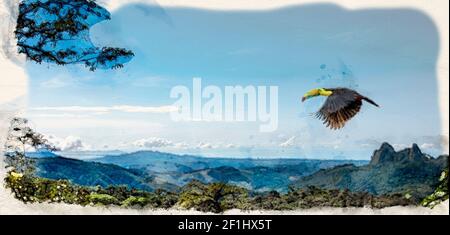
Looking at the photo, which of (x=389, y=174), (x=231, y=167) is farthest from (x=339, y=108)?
(x=231, y=167)

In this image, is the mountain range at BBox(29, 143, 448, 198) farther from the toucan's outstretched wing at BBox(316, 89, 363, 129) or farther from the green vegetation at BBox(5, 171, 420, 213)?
the toucan's outstretched wing at BBox(316, 89, 363, 129)

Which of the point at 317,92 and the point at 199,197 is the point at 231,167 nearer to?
the point at 199,197

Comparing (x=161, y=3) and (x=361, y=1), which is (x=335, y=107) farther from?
(x=161, y=3)

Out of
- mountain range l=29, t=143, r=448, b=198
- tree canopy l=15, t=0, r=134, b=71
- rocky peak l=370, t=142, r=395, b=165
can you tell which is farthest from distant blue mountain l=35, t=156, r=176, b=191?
rocky peak l=370, t=142, r=395, b=165

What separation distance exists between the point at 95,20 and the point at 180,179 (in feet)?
4.76

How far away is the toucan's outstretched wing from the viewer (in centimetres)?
674

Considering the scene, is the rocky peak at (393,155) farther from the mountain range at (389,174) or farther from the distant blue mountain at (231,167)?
the distant blue mountain at (231,167)

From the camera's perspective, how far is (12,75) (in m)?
6.82

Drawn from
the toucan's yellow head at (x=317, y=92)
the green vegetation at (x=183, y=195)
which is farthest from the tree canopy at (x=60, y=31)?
the toucan's yellow head at (x=317, y=92)

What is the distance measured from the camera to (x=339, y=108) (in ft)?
22.3

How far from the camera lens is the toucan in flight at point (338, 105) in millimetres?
6734

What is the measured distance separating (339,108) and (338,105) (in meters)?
0.03
